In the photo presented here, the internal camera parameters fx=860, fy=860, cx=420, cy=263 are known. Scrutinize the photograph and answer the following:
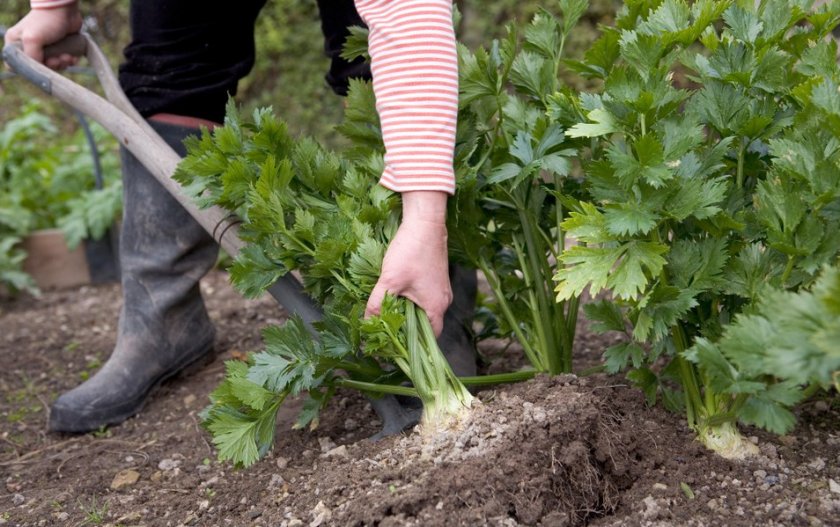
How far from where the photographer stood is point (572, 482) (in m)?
1.66

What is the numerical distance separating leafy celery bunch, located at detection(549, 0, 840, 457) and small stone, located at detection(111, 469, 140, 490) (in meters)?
1.26

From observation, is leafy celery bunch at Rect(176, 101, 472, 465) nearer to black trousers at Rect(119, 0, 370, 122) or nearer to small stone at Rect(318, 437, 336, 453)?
small stone at Rect(318, 437, 336, 453)

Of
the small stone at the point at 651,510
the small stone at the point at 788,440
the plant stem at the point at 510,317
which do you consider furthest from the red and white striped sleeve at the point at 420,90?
the small stone at the point at 788,440

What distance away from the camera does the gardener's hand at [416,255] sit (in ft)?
5.78

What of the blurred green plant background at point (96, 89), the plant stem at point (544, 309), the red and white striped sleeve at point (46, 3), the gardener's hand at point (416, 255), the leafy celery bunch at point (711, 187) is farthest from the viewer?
the blurred green plant background at point (96, 89)

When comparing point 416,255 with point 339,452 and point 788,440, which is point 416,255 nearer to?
point 339,452

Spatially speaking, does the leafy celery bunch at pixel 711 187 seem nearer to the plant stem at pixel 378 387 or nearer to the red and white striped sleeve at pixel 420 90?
the red and white striped sleeve at pixel 420 90

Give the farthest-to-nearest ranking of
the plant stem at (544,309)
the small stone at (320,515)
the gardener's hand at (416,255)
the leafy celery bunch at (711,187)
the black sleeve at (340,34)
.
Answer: the black sleeve at (340,34)
the plant stem at (544,309)
the gardener's hand at (416,255)
the small stone at (320,515)
the leafy celery bunch at (711,187)

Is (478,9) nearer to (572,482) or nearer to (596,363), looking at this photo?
(596,363)

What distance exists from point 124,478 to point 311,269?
0.83m

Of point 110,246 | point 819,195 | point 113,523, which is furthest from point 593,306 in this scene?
point 110,246

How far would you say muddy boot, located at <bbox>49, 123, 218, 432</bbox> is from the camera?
2607 mm

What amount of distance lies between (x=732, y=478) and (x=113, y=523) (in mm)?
1343

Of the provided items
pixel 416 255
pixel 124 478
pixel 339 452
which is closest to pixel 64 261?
pixel 124 478
